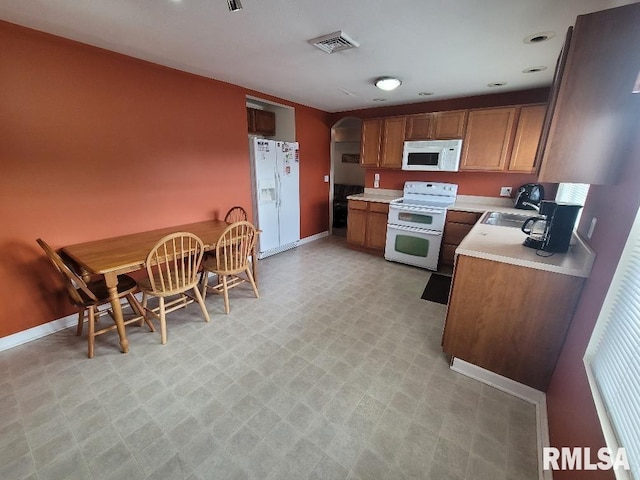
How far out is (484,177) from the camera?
3824 millimetres

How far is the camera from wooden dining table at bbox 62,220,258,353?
1.92 m

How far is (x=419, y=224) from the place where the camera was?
3768mm

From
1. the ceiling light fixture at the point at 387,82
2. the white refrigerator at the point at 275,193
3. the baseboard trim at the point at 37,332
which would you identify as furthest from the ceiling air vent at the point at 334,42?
the baseboard trim at the point at 37,332

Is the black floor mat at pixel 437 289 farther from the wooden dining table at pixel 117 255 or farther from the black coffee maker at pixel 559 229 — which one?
the wooden dining table at pixel 117 255

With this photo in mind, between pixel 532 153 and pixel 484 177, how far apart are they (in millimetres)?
640

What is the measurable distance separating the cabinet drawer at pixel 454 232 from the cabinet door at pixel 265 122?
3.22 m

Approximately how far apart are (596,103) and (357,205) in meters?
3.26

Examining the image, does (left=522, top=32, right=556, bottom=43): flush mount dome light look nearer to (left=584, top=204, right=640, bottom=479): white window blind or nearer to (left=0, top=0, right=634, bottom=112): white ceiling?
(left=0, top=0, right=634, bottom=112): white ceiling

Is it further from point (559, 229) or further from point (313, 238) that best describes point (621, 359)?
point (313, 238)

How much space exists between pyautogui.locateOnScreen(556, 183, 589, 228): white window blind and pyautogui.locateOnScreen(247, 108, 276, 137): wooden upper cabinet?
13.3 ft

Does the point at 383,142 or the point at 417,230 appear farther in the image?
the point at 383,142

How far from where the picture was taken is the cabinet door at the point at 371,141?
426cm

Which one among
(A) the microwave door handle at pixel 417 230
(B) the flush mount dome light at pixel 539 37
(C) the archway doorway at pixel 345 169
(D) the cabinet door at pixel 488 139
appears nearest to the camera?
(B) the flush mount dome light at pixel 539 37

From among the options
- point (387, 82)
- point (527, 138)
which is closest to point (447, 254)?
point (527, 138)
